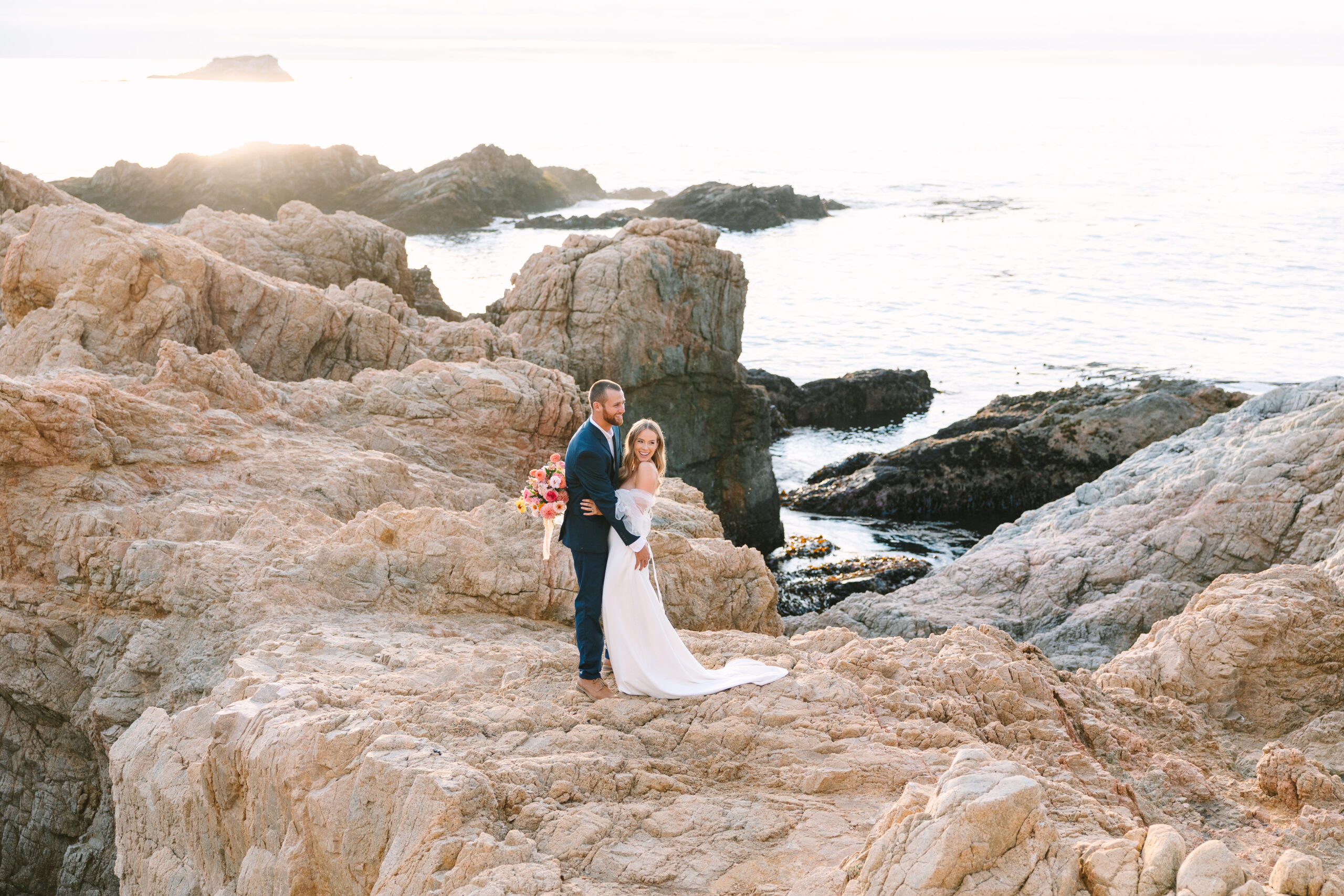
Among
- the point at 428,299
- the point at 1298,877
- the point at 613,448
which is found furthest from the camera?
the point at 428,299

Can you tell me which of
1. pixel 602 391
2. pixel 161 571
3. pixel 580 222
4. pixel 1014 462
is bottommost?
pixel 1014 462

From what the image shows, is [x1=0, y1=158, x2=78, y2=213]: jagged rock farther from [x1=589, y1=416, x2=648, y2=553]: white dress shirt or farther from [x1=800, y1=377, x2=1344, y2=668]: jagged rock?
[x1=589, y1=416, x2=648, y2=553]: white dress shirt

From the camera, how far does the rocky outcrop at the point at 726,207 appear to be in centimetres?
7106

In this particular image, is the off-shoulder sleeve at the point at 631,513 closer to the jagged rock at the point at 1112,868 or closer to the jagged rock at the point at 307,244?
the jagged rock at the point at 1112,868

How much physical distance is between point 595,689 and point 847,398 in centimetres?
3087

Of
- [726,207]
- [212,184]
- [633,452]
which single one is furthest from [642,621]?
[726,207]

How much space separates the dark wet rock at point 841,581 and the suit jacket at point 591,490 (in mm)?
14789

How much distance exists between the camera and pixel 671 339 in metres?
25.0

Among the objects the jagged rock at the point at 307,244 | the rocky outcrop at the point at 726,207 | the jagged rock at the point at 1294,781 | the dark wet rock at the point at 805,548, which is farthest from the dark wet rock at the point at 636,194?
the jagged rock at the point at 1294,781

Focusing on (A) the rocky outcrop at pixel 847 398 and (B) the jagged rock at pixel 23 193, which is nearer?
(B) the jagged rock at pixel 23 193

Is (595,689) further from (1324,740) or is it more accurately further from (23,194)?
(23,194)

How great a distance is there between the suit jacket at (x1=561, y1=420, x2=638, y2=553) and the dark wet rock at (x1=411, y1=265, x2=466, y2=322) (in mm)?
19194

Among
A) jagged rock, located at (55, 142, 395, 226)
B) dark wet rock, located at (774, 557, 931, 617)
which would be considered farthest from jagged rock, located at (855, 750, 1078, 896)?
jagged rock, located at (55, 142, 395, 226)

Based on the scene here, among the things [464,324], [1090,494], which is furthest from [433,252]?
[1090,494]
